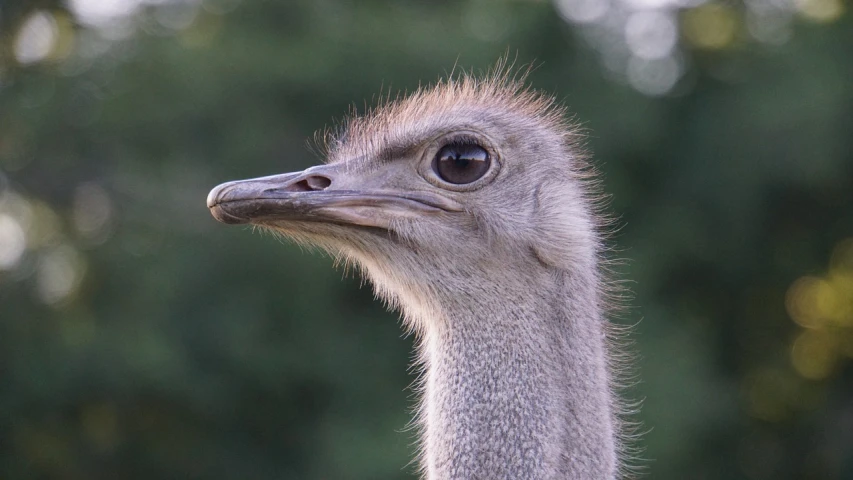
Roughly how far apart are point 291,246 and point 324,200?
328 inches

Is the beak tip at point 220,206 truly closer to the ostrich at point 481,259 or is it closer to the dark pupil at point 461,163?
the ostrich at point 481,259

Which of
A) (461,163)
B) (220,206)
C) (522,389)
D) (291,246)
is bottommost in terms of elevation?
(522,389)

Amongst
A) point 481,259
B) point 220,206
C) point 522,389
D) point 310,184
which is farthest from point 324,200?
point 522,389

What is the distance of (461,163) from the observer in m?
3.37

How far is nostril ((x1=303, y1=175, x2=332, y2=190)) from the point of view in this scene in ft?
10.8

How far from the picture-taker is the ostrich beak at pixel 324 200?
313 cm

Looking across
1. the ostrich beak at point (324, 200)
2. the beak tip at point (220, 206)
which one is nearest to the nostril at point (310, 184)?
the ostrich beak at point (324, 200)

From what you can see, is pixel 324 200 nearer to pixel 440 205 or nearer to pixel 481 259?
pixel 440 205

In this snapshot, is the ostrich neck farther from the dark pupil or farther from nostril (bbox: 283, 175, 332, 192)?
nostril (bbox: 283, 175, 332, 192)

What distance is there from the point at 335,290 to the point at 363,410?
1.40 metres

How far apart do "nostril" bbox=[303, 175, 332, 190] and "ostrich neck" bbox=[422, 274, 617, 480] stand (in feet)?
1.53

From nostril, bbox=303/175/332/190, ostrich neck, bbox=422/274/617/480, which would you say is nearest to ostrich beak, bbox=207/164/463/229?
nostril, bbox=303/175/332/190

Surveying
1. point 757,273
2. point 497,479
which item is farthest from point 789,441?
point 497,479

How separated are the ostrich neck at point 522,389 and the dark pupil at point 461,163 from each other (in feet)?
1.15
